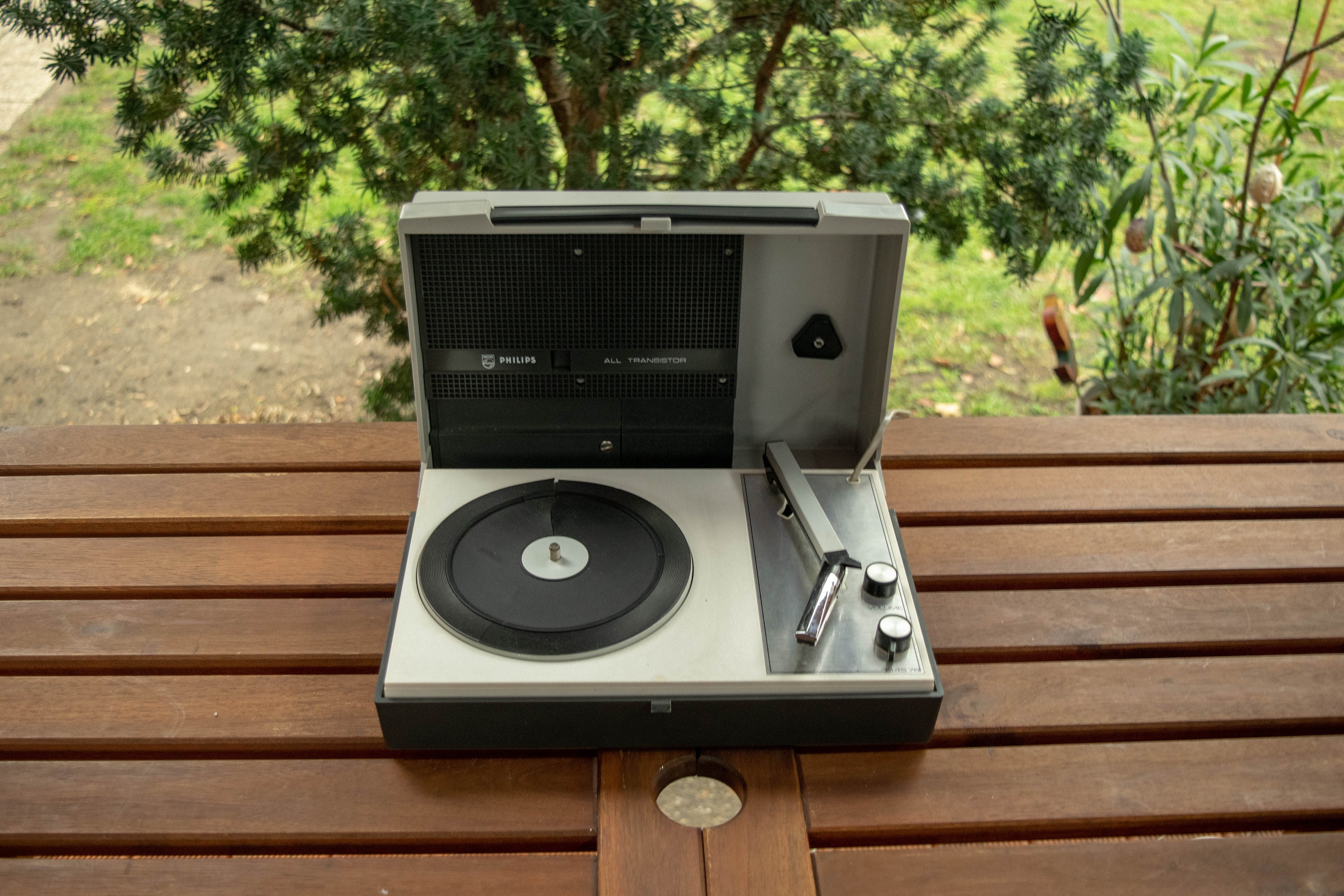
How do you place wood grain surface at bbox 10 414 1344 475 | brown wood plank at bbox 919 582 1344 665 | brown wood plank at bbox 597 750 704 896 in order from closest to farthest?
brown wood plank at bbox 597 750 704 896 → brown wood plank at bbox 919 582 1344 665 → wood grain surface at bbox 10 414 1344 475

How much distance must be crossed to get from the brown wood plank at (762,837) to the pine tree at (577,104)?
88cm

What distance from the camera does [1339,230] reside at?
6.58ft

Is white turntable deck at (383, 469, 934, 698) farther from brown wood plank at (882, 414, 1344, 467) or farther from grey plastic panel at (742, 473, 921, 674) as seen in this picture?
brown wood plank at (882, 414, 1344, 467)

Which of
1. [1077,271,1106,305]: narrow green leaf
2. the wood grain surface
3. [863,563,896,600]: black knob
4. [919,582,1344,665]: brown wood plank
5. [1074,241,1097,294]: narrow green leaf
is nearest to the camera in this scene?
[863,563,896,600]: black knob

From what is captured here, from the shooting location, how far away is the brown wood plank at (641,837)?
875 mm

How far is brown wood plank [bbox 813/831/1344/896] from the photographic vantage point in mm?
887

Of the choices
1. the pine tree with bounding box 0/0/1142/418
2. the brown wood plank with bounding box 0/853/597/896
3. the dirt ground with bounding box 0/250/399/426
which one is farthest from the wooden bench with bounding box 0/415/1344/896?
the dirt ground with bounding box 0/250/399/426

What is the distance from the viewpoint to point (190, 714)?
3.33 feet

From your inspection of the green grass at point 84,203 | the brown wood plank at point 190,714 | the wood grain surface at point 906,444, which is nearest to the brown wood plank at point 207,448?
the wood grain surface at point 906,444

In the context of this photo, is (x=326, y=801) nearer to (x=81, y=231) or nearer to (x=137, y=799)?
(x=137, y=799)

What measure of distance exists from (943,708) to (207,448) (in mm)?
978

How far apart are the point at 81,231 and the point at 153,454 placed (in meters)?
2.11

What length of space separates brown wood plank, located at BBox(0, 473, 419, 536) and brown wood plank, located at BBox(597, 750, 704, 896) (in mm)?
462

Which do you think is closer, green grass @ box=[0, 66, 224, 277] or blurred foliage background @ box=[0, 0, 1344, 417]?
blurred foliage background @ box=[0, 0, 1344, 417]
